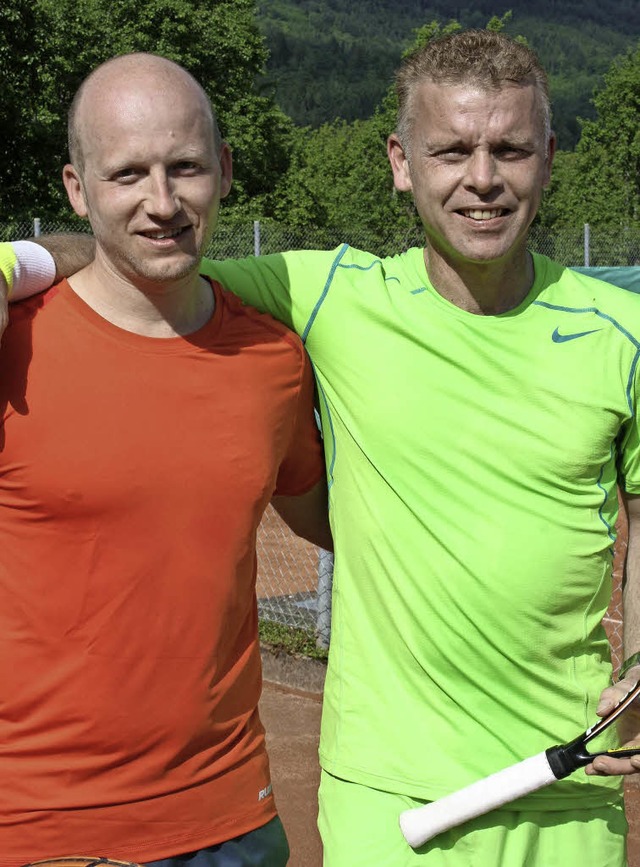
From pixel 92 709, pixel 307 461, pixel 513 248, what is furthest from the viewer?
pixel 307 461

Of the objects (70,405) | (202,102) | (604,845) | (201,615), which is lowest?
(604,845)

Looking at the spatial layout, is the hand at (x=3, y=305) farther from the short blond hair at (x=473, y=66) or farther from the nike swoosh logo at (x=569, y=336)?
the nike swoosh logo at (x=569, y=336)

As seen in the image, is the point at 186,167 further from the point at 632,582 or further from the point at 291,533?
the point at 291,533

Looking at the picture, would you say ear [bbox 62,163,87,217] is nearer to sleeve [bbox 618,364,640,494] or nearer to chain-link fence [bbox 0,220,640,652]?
sleeve [bbox 618,364,640,494]

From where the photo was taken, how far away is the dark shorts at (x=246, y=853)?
249 cm

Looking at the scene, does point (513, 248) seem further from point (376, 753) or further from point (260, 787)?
point (260, 787)

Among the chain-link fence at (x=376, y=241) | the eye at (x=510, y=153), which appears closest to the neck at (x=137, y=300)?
the eye at (x=510, y=153)

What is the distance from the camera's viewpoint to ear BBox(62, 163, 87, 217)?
2.57 meters

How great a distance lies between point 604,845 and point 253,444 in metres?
1.18

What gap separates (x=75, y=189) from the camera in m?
2.61

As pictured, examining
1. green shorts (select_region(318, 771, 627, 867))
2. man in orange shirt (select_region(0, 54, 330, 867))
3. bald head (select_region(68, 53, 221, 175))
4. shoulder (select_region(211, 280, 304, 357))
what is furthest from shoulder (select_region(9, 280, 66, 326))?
green shorts (select_region(318, 771, 627, 867))

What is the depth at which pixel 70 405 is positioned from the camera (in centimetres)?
243

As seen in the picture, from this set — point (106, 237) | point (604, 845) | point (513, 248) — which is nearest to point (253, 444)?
point (106, 237)

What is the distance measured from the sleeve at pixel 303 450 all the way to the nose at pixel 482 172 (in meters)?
0.58
